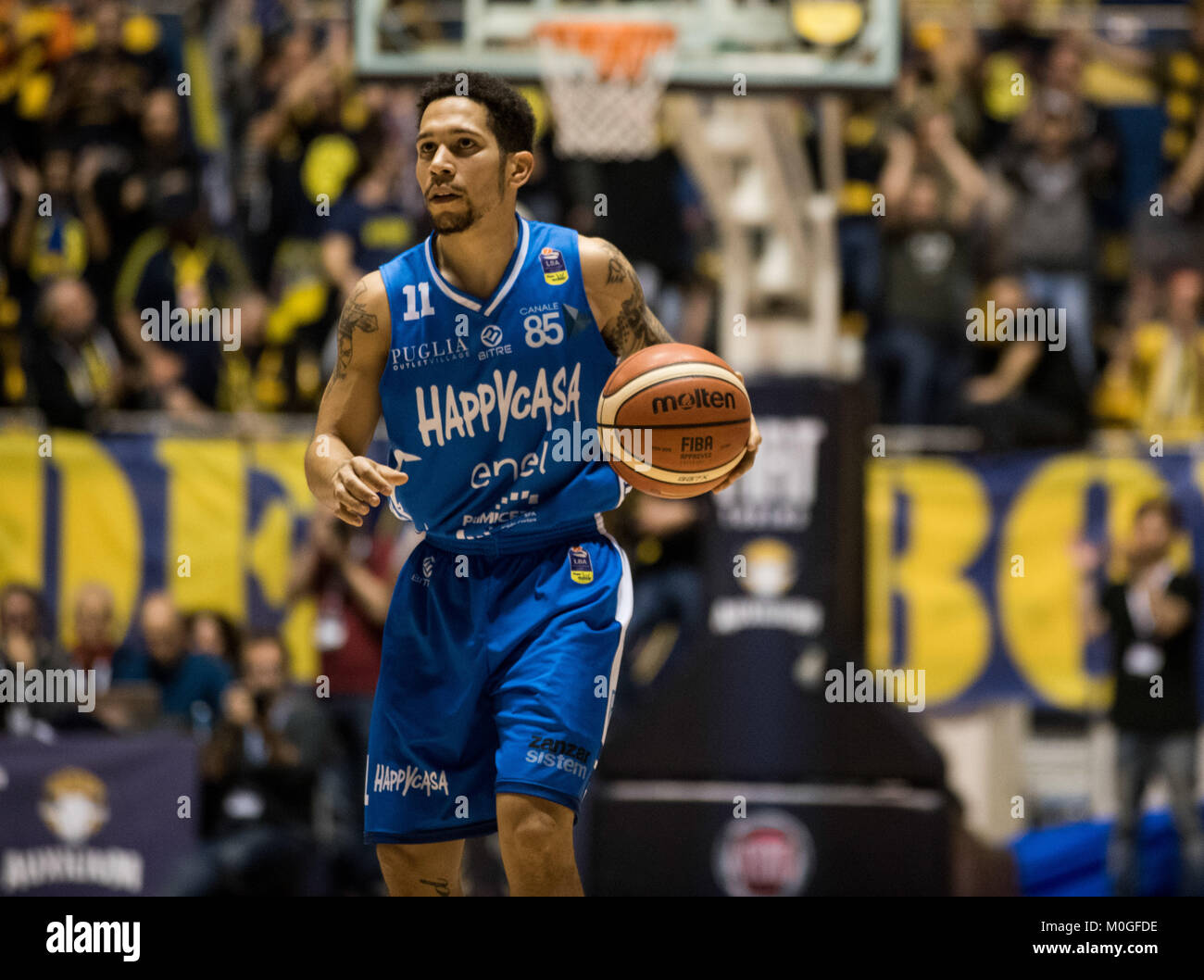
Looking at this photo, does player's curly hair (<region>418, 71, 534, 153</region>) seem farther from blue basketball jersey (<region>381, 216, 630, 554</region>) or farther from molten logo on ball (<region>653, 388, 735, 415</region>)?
molten logo on ball (<region>653, 388, 735, 415</region>)

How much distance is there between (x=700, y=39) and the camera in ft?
29.1

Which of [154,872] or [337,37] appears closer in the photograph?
[154,872]

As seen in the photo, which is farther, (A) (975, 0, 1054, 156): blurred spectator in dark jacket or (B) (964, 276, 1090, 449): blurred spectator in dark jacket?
(A) (975, 0, 1054, 156): blurred spectator in dark jacket

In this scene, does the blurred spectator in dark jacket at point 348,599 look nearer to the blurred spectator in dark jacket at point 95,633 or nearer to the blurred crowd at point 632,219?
the blurred spectator in dark jacket at point 95,633

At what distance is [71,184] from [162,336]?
1.72m

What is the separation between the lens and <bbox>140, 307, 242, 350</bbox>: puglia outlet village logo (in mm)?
10457

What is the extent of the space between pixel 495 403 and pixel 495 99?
829 millimetres

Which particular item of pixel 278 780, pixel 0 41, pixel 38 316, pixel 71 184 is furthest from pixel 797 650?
pixel 0 41

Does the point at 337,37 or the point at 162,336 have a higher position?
the point at 337,37

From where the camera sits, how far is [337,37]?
12.4 m

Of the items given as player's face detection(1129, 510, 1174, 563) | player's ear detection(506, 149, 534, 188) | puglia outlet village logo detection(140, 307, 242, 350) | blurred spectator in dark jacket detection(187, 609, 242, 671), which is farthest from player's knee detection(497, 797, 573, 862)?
puglia outlet village logo detection(140, 307, 242, 350)

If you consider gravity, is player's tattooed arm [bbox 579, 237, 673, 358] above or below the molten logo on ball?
above
